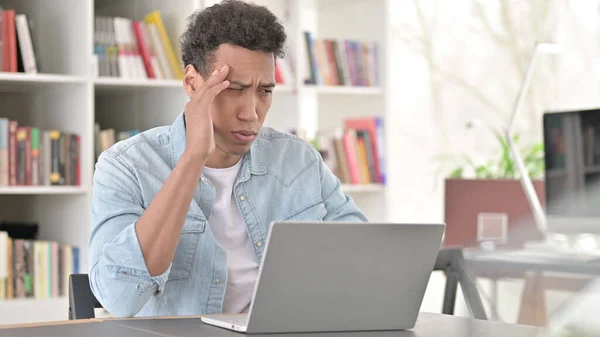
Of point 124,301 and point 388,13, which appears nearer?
point 124,301

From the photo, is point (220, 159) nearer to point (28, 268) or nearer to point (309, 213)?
point (309, 213)

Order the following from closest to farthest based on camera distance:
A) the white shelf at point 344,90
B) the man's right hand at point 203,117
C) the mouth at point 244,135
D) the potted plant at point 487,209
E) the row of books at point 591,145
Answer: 1. the man's right hand at point 203,117
2. the mouth at point 244,135
3. the row of books at point 591,145
4. the potted plant at point 487,209
5. the white shelf at point 344,90

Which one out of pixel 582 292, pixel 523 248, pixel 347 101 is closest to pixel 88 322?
pixel 582 292

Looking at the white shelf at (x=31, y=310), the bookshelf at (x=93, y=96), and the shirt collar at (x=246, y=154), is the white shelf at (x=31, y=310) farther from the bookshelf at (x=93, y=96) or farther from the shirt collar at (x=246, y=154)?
the shirt collar at (x=246, y=154)

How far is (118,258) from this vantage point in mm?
1420

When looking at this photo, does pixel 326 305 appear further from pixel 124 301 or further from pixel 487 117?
pixel 487 117

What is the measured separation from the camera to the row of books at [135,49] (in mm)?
3260

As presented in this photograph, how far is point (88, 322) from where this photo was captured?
124 cm

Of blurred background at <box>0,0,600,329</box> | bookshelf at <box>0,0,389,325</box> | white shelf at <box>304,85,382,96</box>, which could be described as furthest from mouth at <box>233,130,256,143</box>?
white shelf at <box>304,85,382,96</box>

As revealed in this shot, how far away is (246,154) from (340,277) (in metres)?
0.69

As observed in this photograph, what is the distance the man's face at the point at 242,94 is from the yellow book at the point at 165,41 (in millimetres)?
1765

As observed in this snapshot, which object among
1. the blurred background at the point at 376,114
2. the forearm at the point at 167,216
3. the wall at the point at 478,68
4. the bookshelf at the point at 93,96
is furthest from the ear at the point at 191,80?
the wall at the point at 478,68

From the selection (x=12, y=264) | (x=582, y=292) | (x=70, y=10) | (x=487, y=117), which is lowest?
(x=12, y=264)

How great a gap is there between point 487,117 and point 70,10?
8.25ft
